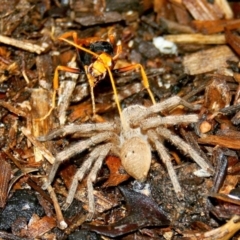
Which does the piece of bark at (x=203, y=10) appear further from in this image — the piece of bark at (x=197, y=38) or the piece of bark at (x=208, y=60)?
the piece of bark at (x=208, y=60)

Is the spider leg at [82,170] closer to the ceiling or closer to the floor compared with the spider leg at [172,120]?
closer to the floor

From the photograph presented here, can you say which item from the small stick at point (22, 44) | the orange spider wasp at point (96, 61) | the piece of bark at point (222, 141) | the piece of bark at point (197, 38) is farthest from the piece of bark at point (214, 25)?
the small stick at point (22, 44)

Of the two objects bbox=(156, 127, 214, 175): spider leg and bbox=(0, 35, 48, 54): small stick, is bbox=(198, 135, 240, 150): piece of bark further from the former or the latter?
bbox=(0, 35, 48, 54): small stick

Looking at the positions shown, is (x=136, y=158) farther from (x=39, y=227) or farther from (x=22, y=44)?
(x=22, y=44)

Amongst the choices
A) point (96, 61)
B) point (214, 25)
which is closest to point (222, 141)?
point (96, 61)

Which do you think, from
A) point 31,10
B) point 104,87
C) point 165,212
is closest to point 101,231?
point 165,212

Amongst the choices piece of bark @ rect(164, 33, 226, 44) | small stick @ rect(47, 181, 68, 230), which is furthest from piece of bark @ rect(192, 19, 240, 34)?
small stick @ rect(47, 181, 68, 230)
